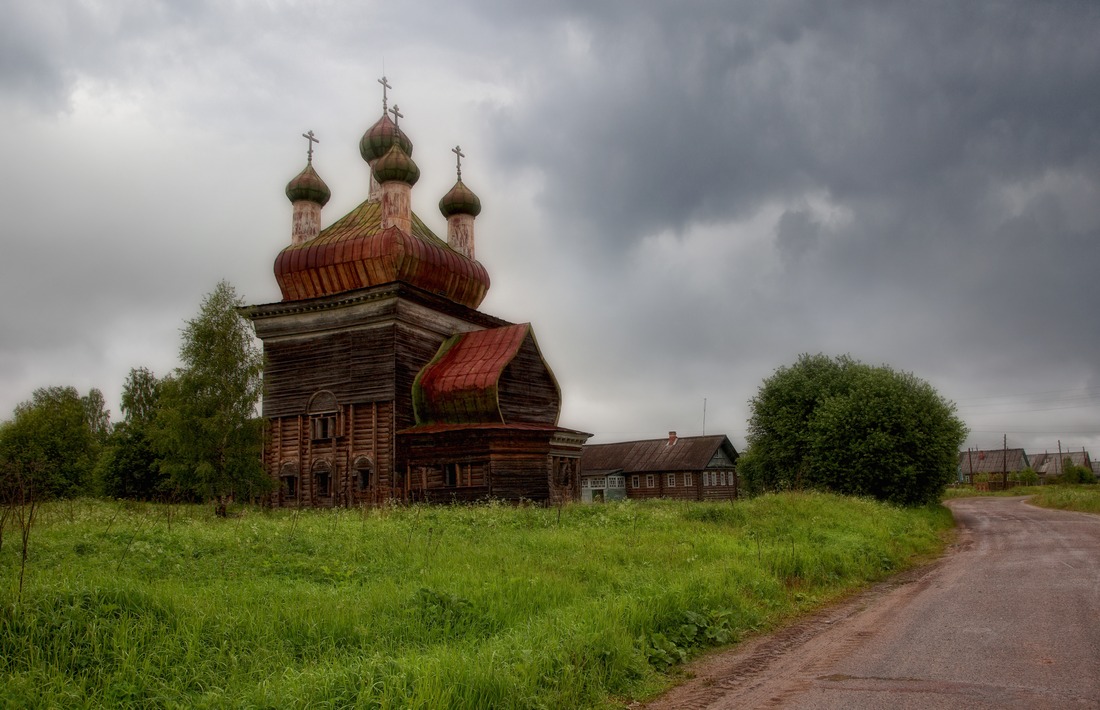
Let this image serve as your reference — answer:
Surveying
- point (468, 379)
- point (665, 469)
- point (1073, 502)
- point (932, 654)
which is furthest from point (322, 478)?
point (1073, 502)

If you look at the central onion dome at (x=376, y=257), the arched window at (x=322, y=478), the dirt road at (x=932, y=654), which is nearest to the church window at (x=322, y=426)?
the arched window at (x=322, y=478)

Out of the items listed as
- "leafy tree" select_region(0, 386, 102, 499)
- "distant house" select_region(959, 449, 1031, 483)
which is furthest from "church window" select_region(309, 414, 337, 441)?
"distant house" select_region(959, 449, 1031, 483)

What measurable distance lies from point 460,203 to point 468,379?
29.1ft

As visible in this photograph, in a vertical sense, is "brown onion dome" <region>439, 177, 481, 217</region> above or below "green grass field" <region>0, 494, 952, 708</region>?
above

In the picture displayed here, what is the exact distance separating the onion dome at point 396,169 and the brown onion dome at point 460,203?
10.1 feet

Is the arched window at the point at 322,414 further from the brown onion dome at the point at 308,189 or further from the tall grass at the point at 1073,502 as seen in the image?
the tall grass at the point at 1073,502

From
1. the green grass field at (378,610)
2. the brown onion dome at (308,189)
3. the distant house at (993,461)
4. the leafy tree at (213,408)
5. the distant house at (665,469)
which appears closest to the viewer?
the green grass field at (378,610)

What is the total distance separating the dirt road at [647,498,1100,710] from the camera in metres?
5.98

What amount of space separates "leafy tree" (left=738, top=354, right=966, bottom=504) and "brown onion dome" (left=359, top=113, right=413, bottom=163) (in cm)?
1919

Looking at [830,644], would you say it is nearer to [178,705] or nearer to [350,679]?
[350,679]

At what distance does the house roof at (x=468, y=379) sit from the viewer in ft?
74.4

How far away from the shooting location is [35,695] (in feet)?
17.1

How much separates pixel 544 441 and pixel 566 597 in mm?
14777

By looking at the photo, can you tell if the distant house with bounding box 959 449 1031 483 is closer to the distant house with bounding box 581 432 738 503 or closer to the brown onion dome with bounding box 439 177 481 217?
the distant house with bounding box 581 432 738 503
